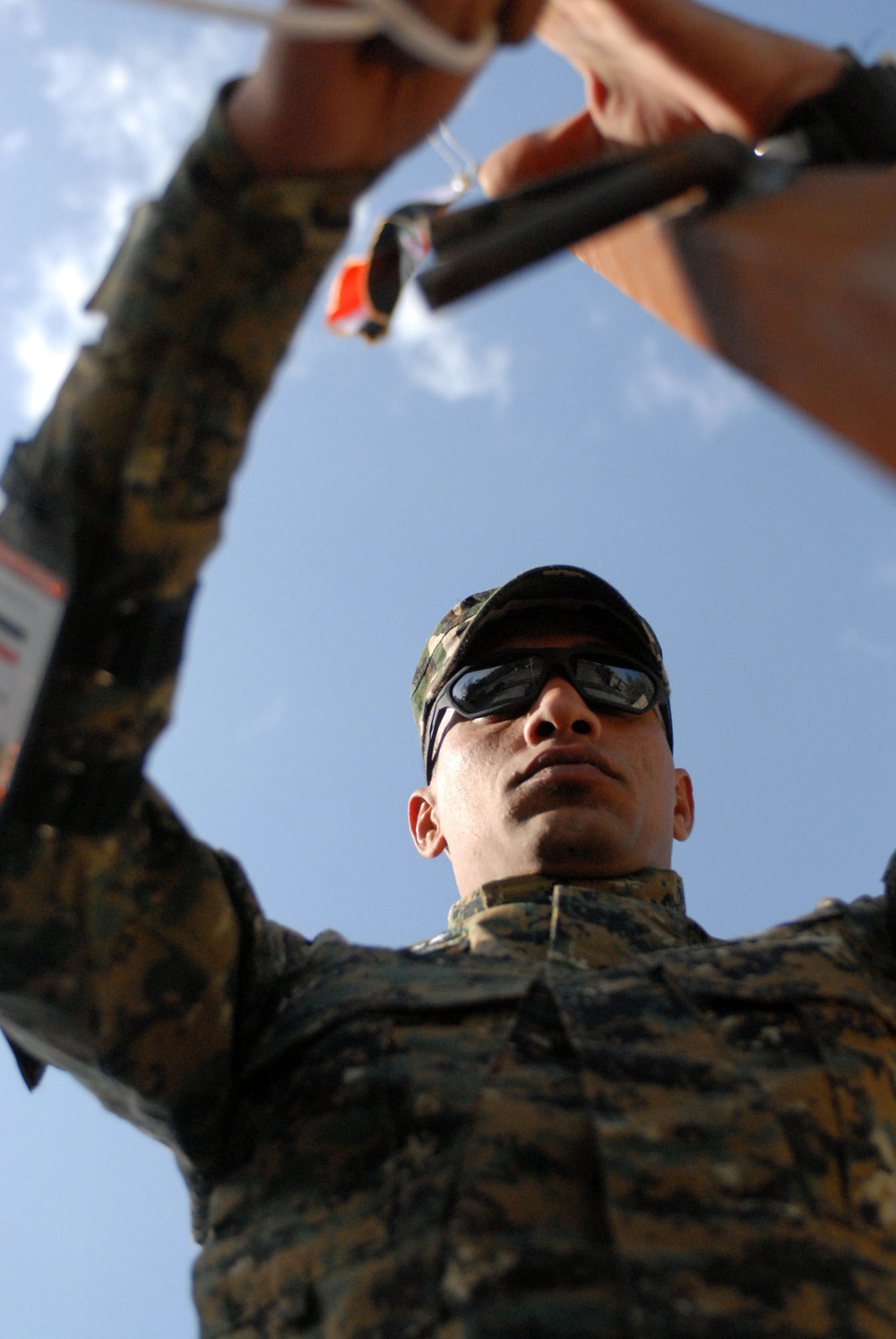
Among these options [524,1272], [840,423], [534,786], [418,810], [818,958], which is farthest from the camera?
[418,810]

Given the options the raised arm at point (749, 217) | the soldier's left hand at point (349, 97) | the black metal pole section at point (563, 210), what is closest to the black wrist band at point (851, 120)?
the raised arm at point (749, 217)

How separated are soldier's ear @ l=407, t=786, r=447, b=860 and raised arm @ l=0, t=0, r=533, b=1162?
2173 millimetres

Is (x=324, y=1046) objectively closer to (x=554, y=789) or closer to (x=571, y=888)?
(x=571, y=888)

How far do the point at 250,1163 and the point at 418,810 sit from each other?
7.18 feet

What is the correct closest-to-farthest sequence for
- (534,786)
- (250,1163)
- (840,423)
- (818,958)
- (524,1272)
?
(840,423) → (524,1272) → (250,1163) → (818,958) → (534,786)

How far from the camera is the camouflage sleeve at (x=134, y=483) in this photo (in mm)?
2084

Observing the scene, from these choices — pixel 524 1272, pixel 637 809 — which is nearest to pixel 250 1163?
pixel 524 1272

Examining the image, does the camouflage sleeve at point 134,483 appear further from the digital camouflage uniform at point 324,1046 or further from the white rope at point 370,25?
the white rope at point 370,25

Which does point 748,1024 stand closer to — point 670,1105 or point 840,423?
point 670,1105

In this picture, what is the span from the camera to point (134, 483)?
2072 millimetres

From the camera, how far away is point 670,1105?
2.38 m

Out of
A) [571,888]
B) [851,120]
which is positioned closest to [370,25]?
[851,120]

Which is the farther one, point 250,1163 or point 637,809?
point 637,809

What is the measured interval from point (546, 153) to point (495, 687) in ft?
5.66
